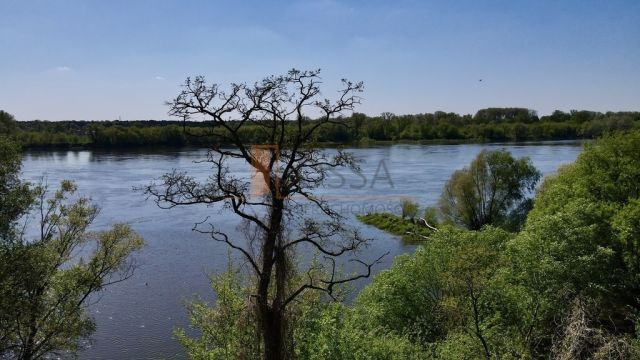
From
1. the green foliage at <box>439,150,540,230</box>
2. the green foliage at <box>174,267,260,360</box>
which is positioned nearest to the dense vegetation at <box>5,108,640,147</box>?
the green foliage at <box>439,150,540,230</box>

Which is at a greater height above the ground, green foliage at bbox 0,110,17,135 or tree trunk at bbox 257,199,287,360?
green foliage at bbox 0,110,17,135

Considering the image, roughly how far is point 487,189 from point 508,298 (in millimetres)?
27037

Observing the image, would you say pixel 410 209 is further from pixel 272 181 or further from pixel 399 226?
pixel 272 181

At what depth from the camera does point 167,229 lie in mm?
41688

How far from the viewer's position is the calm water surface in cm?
2477

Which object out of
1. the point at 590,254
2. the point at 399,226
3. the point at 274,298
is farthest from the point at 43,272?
the point at 399,226

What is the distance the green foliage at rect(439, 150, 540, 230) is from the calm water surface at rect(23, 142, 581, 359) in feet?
18.7

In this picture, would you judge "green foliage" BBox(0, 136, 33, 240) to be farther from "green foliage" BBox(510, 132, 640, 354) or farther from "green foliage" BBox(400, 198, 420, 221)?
"green foliage" BBox(400, 198, 420, 221)

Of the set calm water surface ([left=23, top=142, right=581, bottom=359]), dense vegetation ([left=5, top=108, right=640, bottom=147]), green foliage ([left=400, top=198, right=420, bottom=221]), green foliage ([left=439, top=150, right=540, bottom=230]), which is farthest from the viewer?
dense vegetation ([left=5, top=108, right=640, bottom=147])

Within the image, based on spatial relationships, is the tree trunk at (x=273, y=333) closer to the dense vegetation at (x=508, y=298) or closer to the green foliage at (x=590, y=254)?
the dense vegetation at (x=508, y=298)

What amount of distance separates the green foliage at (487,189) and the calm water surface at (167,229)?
570 cm

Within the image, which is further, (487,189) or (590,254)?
(487,189)

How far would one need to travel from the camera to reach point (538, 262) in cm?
1559

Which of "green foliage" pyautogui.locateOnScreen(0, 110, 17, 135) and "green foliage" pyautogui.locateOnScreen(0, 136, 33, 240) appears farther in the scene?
"green foliage" pyautogui.locateOnScreen(0, 110, 17, 135)
